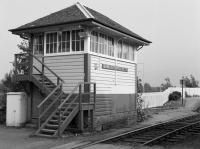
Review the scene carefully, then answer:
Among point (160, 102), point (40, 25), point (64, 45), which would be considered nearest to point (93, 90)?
point (64, 45)

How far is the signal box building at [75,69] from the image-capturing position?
50.0 feet

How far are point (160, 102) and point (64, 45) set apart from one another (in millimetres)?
22290

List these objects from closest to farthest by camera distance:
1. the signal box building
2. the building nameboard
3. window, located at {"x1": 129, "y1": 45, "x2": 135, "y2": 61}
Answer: the signal box building, the building nameboard, window, located at {"x1": 129, "y1": 45, "x2": 135, "y2": 61}

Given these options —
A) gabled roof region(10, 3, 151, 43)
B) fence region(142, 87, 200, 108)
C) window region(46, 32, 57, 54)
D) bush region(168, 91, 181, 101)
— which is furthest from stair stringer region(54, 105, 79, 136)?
bush region(168, 91, 181, 101)

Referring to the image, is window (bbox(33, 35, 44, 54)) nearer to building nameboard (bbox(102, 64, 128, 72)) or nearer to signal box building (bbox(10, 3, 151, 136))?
signal box building (bbox(10, 3, 151, 136))

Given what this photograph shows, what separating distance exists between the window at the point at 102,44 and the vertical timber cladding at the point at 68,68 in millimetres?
929

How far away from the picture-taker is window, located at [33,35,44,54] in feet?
56.5

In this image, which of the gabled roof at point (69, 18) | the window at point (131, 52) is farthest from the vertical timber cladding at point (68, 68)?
the window at point (131, 52)

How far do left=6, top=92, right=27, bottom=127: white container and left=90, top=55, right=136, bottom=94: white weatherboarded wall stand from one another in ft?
11.8

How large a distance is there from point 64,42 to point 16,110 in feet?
12.6

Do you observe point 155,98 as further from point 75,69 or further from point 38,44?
point 75,69

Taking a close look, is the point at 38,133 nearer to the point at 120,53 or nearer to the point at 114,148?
the point at 114,148

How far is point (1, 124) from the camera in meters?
17.6

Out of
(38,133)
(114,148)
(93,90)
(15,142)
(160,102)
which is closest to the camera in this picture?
(114,148)
